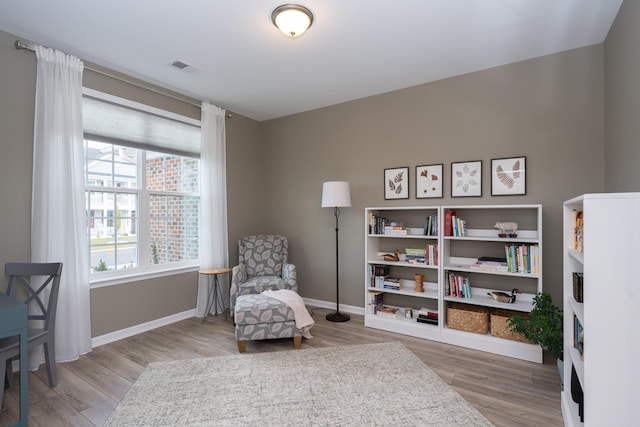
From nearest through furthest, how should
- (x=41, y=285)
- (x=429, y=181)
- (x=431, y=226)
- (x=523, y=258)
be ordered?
(x=41, y=285), (x=523, y=258), (x=431, y=226), (x=429, y=181)

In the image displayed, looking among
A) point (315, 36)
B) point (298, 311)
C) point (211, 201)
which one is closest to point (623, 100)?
point (315, 36)

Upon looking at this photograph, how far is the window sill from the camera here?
3.16m

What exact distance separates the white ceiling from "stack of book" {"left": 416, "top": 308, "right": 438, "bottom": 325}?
2.55 metres

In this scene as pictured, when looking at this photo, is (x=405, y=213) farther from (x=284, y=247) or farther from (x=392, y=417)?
(x=392, y=417)

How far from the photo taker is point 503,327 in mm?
2910

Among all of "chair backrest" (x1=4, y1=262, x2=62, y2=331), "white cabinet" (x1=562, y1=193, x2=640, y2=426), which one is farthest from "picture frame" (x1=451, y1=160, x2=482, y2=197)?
"chair backrest" (x1=4, y1=262, x2=62, y2=331)

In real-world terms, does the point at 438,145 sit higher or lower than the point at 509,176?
higher

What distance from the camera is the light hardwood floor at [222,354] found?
2059 mm

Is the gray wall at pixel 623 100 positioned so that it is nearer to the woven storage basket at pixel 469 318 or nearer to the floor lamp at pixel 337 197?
the woven storage basket at pixel 469 318

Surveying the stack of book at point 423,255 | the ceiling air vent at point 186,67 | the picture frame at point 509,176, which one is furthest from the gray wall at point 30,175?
the picture frame at point 509,176

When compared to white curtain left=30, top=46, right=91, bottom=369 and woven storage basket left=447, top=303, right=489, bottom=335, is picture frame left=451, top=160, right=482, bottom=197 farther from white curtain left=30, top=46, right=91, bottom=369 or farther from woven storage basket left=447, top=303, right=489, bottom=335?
white curtain left=30, top=46, right=91, bottom=369

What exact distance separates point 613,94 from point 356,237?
276cm

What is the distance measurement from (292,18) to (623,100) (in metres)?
2.43

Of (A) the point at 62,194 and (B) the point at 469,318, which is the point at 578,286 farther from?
(A) the point at 62,194
